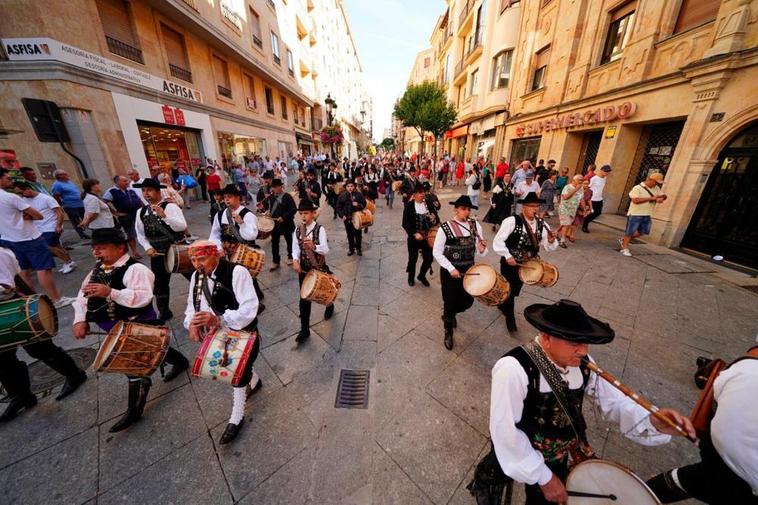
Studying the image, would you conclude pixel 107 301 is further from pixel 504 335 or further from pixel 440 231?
pixel 504 335

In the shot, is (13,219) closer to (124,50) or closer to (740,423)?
(740,423)

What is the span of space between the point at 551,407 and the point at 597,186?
8809mm

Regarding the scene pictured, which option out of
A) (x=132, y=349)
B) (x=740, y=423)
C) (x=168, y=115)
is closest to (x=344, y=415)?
(x=132, y=349)

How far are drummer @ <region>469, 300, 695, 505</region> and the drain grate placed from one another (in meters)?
1.43

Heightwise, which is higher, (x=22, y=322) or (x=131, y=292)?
(x=131, y=292)

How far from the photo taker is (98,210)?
546 centimetres

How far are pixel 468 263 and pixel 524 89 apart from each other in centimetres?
1503

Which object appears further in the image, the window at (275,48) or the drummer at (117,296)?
the window at (275,48)

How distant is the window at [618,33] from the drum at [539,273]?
→ 10.2 meters

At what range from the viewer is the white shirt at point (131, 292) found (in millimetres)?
2471

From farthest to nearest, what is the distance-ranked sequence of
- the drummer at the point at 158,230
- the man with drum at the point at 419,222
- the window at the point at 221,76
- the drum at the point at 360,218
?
the window at the point at 221,76, the drum at the point at 360,218, the man with drum at the point at 419,222, the drummer at the point at 158,230

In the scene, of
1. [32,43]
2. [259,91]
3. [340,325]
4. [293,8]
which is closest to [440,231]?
[340,325]

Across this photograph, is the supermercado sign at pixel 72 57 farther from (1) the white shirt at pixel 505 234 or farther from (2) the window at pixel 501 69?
(2) the window at pixel 501 69

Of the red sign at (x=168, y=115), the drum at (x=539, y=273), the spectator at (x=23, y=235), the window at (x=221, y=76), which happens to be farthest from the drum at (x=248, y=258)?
the window at (x=221, y=76)
